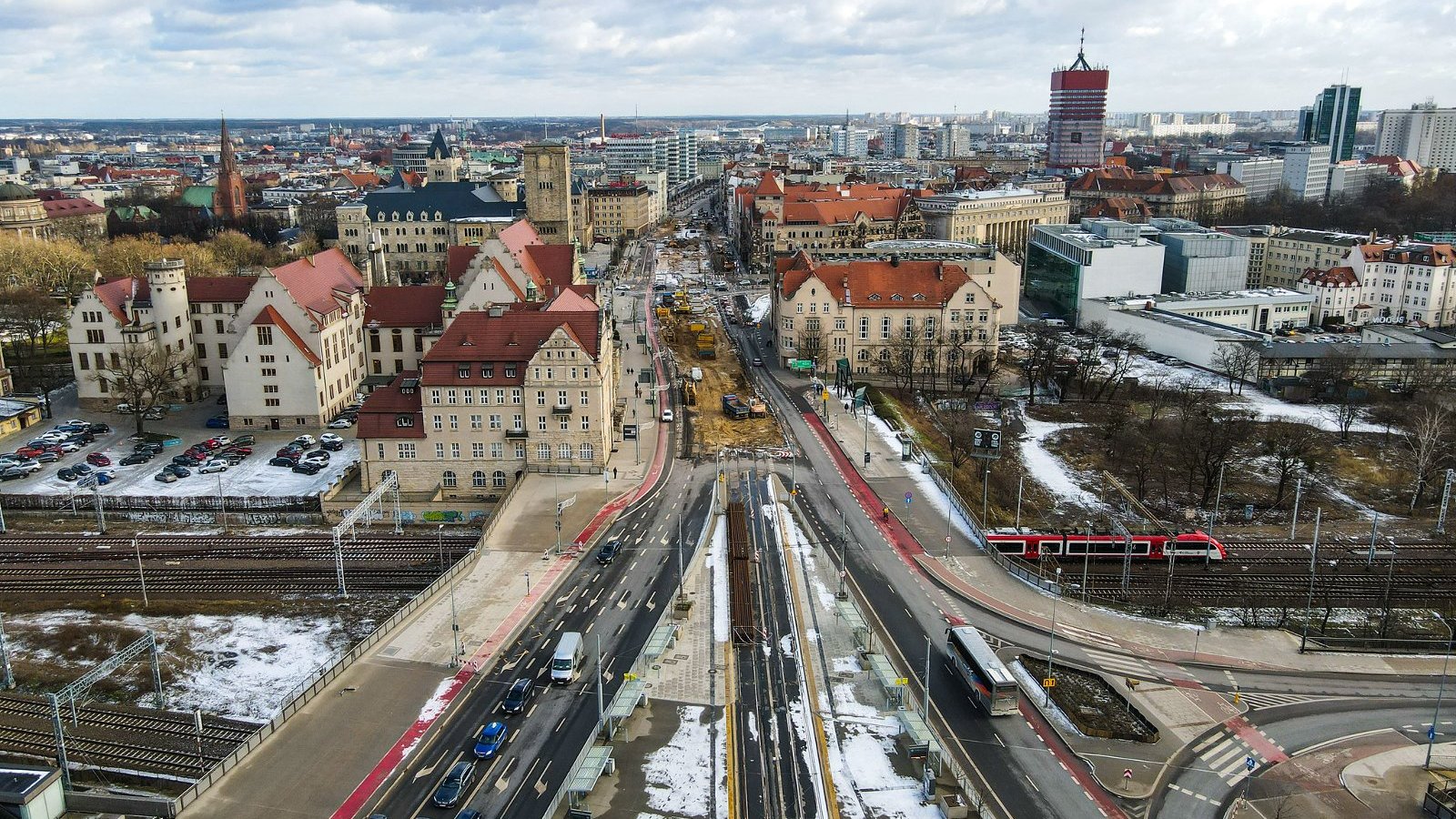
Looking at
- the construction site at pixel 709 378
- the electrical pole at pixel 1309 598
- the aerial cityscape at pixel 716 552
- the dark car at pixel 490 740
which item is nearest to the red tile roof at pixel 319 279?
the aerial cityscape at pixel 716 552

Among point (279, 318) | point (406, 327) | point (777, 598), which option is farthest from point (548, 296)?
point (777, 598)

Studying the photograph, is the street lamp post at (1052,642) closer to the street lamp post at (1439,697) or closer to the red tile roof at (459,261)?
the street lamp post at (1439,697)

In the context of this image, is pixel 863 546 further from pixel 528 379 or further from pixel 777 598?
pixel 528 379

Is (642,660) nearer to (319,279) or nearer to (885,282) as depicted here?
(319,279)

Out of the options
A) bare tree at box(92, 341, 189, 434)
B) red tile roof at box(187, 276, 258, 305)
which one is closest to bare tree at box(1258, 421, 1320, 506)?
red tile roof at box(187, 276, 258, 305)

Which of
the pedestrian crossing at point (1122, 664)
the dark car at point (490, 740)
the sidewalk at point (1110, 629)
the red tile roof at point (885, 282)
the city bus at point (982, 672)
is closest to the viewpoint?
the dark car at point (490, 740)

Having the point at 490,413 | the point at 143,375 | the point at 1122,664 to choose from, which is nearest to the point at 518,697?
the point at 1122,664
